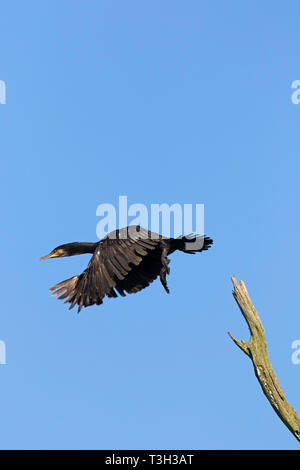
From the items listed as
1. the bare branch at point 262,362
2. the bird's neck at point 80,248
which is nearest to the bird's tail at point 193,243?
the bird's neck at point 80,248

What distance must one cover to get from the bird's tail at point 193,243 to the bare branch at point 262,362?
261 cm

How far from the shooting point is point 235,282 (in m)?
11.9

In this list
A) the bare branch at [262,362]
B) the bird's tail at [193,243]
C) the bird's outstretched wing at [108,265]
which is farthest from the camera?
the bird's tail at [193,243]

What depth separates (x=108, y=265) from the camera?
13.5 metres

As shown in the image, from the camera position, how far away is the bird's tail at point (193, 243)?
14367mm

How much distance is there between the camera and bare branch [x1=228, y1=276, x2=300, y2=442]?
11.6 m

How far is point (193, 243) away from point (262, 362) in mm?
3534

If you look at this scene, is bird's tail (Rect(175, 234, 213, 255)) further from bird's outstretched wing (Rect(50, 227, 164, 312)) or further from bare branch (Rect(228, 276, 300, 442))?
bare branch (Rect(228, 276, 300, 442))

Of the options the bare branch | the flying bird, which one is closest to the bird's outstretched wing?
the flying bird

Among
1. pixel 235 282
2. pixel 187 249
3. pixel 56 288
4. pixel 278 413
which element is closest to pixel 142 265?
pixel 187 249

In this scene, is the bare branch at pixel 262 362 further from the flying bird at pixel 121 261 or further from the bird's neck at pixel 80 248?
the bird's neck at pixel 80 248
